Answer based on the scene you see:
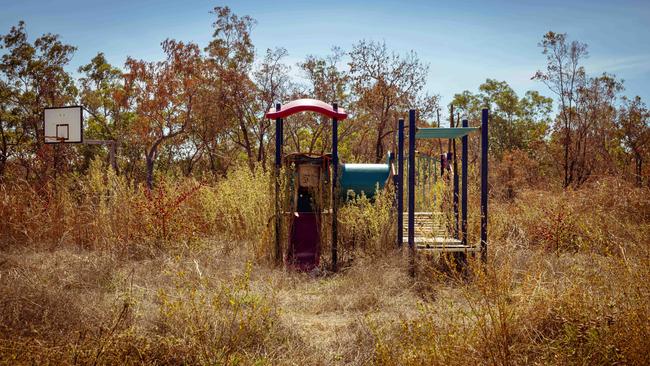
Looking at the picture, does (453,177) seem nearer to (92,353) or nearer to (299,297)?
(299,297)

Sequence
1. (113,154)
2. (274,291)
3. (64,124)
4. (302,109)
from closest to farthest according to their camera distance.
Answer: (274,291) < (302,109) < (113,154) < (64,124)

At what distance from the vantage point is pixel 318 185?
23.1 ft

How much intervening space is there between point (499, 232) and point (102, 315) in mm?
5299

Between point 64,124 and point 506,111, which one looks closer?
point 64,124

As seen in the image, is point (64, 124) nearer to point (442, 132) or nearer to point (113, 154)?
point (113, 154)

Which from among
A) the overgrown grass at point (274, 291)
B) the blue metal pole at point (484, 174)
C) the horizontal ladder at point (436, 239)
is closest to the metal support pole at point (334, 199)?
the overgrown grass at point (274, 291)

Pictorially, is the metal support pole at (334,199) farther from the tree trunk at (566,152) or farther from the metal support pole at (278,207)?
the tree trunk at (566,152)

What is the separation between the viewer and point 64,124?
1482 centimetres

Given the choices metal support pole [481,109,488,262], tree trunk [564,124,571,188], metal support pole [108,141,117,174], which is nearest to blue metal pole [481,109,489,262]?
metal support pole [481,109,488,262]

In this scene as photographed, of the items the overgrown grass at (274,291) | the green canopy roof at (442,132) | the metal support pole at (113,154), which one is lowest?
the overgrown grass at (274,291)

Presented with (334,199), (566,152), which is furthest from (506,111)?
(334,199)

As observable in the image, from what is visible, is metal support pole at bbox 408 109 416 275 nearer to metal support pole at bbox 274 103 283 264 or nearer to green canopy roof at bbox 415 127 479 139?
green canopy roof at bbox 415 127 479 139

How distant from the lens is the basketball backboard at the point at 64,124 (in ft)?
48.0

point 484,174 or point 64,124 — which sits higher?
point 64,124
